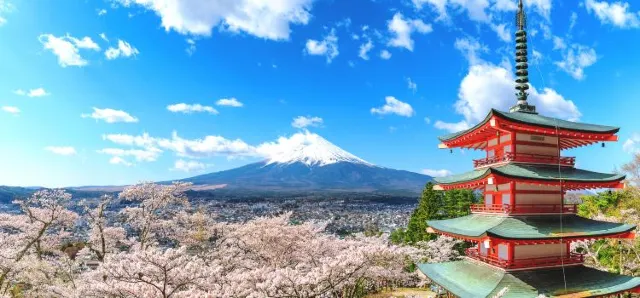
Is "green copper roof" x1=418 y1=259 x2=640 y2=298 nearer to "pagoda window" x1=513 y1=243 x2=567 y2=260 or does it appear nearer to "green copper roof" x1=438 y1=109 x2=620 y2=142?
"pagoda window" x1=513 y1=243 x2=567 y2=260

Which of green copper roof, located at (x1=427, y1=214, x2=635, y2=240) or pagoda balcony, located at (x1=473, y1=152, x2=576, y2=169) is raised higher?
pagoda balcony, located at (x1=473, y1=152, x2=576, y2=169)

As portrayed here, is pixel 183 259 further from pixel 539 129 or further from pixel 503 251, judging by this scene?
pixel 539 129

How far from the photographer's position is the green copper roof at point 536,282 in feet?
41.1

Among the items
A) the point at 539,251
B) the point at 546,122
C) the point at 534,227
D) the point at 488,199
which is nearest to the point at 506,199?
the point at 488,199

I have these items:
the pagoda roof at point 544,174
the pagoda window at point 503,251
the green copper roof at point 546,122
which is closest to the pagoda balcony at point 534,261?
the pagoda window at point 503,251

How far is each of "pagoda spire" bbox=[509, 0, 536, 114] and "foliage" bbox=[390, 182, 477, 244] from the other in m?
21.1

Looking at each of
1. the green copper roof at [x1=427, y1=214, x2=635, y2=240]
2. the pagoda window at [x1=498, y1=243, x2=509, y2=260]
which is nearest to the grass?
the pagoda window at [x1=498, y1=243, x2=509, y2=260]

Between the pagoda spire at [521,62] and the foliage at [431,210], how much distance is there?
2115 cm

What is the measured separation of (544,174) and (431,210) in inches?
980

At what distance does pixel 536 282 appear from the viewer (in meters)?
12.9

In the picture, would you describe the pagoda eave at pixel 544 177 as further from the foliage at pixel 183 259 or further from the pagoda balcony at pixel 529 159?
the foliage at pixel 183 259

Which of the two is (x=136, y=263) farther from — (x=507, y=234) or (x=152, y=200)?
(x=152, y=200)

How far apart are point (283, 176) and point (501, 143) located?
18428cm

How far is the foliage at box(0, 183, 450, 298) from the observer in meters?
12.2
